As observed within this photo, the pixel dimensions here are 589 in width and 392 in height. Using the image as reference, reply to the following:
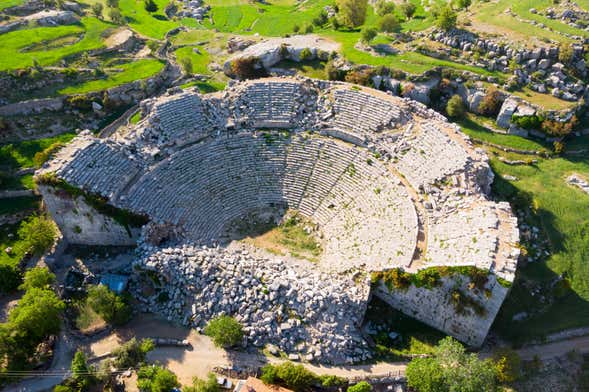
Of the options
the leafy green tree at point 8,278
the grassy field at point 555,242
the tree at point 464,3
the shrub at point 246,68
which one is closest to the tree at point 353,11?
the tree at point 464,3

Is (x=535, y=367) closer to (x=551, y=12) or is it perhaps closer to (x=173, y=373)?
(x=173, y=373)

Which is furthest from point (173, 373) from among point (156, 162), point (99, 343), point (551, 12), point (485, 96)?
point (551, 12)

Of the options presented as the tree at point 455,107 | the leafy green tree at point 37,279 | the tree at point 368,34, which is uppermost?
the tree at point 368,34

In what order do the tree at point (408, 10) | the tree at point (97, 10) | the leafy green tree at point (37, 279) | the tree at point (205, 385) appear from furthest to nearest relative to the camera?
the tree at point (97, 10)
the tree at point (408, 10)
the leafy green tree at point (37, 279)
the tree at point (205, 385)

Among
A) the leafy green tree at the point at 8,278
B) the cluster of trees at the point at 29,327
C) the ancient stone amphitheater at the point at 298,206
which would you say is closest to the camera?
the cluster of trees at the point at 29,327

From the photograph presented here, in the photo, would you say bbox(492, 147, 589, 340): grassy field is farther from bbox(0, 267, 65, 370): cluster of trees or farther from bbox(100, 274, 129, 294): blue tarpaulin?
bbox(0, 267, 65, 370): cluster of trees

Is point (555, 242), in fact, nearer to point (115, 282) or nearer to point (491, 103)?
point (491, 103)

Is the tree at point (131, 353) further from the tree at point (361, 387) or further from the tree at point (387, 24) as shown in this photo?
the tree at point (387, 24)
